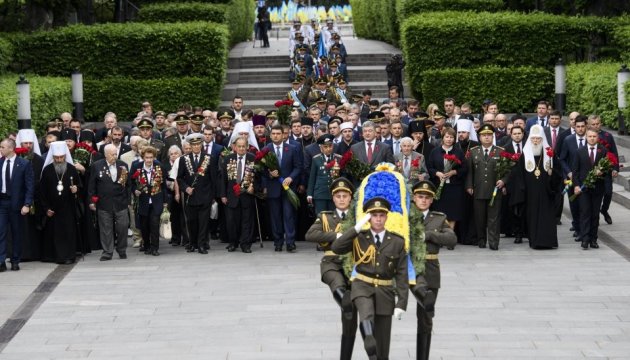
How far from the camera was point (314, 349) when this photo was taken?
43.1 ft

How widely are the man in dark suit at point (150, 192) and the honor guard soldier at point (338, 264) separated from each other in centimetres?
774

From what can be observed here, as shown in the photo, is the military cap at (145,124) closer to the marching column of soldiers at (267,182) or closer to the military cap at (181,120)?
the marching column of soldiers at (267,182)

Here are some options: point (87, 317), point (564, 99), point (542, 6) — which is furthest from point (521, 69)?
point (87, 317)

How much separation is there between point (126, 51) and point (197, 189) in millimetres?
14717

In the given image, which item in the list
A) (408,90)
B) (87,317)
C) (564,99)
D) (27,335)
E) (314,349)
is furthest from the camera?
(408,90)

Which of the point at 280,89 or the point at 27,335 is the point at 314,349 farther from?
the point at 280,89

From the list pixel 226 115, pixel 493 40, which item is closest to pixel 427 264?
pixel 226 115

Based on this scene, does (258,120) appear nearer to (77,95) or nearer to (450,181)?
(450,181)

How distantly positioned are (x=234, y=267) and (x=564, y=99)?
1551 cm

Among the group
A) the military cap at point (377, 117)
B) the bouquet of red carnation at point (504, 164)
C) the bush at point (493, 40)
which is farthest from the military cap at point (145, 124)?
the bush at point (493, 40)

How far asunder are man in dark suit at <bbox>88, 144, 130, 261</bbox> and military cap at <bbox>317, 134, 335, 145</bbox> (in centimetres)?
302

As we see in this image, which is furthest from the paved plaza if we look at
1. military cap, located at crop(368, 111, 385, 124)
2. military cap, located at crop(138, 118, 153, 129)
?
military cap, located at crop(368, 111, 385, 124)

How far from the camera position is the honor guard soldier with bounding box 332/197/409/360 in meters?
11.2

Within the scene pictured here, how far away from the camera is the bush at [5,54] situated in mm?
32094
